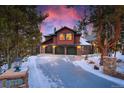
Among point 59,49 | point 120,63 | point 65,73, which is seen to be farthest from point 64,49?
point 120,63

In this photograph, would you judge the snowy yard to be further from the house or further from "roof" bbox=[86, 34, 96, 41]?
"roof" bbox=[86, 34, 96, 41]

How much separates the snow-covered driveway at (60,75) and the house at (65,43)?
0.09 m

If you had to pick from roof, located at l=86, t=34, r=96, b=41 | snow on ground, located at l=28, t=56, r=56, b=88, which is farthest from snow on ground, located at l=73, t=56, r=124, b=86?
snow on ground, located at l=28, t=56, r=56, b=88

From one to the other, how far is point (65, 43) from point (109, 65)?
536mm

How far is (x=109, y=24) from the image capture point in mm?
3873

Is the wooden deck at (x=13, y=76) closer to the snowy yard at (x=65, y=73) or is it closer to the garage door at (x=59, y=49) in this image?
the snowy yard at (x=65, y=73)

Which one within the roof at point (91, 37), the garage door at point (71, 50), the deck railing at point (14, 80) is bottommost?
the deck railing at point (14, 80)

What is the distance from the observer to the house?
3928 millimetres

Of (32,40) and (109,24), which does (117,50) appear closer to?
(109,24)

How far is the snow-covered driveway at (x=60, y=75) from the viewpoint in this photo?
12.7ft

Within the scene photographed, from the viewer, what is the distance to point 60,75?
153 inches

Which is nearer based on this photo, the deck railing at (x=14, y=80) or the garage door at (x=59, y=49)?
the deck railing at (x=14, y=80)

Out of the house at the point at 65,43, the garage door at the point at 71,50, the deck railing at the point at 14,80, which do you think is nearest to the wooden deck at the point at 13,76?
the deck railing at the point at 14,80

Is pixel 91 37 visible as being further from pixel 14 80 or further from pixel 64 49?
pixel 14 80
